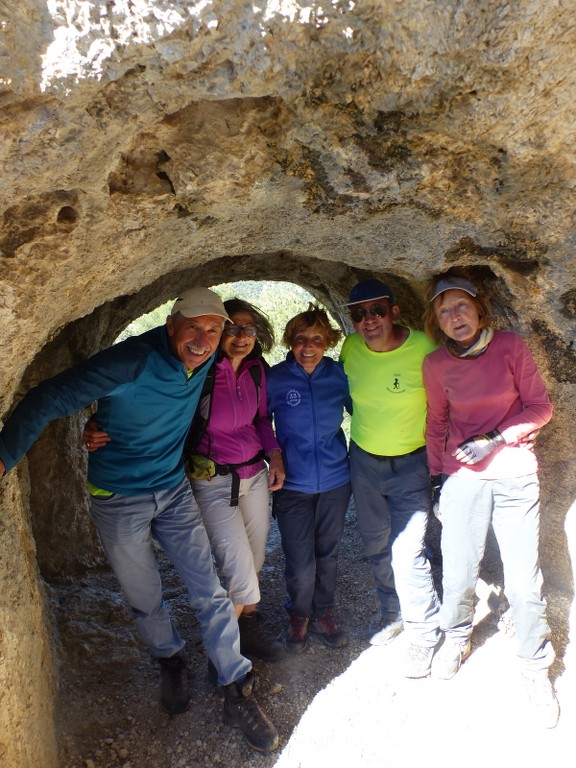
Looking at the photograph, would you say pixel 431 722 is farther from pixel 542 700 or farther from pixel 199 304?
pixel 199 304

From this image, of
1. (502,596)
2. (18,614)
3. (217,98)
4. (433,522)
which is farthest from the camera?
(433,522)

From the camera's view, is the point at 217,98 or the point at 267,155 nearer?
the point at 217,98

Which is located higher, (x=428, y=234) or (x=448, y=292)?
(x=428, y=234)

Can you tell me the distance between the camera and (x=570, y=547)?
3807 millimetres

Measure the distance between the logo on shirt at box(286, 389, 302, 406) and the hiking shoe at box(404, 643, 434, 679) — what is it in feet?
5.82

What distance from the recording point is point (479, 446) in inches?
127

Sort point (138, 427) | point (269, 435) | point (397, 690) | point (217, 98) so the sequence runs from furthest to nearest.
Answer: point (269, 435) → point (397, 690) → point (138, 427) → point (217, 98)

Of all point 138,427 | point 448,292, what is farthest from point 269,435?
point 448,292

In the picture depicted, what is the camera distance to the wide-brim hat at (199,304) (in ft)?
10.4

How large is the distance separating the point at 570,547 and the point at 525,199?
236 cm

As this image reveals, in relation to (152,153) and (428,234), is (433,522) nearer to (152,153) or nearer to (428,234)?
(428,234)

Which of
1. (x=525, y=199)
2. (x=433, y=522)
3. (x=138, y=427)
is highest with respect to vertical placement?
(x=525, y=199)

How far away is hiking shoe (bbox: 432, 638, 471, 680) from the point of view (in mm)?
3602

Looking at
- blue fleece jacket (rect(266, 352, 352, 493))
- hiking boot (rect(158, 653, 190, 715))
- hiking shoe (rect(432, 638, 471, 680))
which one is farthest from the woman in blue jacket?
hiking shoe (rect(432, 638, 471, 680))
